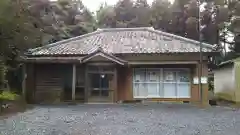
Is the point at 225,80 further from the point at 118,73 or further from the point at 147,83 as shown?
the point at 118,73

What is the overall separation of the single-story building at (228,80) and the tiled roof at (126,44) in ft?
7.51

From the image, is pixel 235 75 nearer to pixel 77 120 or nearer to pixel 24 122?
pixel 77 120

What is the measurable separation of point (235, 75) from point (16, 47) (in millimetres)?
12597

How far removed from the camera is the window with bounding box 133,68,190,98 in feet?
65.1

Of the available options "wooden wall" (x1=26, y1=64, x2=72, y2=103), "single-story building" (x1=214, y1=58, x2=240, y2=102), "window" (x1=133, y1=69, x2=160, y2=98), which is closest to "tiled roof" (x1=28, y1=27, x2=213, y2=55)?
"wooden wall" (x1=26, y1=64, x2=72, y2=103)

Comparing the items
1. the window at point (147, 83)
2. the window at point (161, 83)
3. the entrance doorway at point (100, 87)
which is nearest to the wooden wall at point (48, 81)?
the entrance doorway at point (100, 87)

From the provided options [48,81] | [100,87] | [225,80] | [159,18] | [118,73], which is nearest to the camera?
[100,87]

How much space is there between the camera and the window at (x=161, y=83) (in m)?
19.8

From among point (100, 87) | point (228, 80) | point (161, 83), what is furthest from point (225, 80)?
point (100, 87)

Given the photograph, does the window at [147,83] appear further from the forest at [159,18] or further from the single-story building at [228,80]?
the forest at [159,18]

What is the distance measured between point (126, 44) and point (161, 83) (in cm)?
325

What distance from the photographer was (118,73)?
1988 cm

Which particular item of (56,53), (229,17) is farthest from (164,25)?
(56,53)

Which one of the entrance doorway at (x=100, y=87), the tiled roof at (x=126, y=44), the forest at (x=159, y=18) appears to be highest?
the forest at (x=159, y=18)
